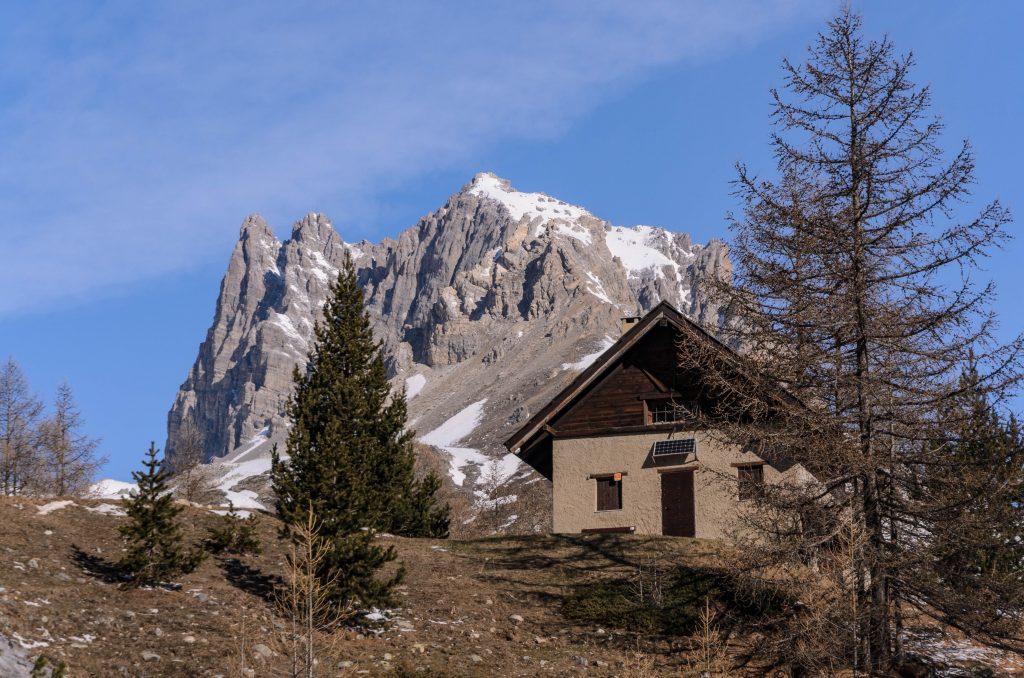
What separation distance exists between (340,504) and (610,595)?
607 cm

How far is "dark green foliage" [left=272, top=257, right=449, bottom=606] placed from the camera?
55.5 feet

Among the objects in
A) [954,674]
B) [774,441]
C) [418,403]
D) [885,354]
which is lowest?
[954,674]

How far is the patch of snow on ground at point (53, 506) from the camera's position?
21.9 metres

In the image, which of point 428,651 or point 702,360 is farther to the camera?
point 702,360

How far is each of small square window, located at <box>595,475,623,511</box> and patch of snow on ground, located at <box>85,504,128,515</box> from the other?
12.5 m

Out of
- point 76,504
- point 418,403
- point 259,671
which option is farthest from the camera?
point 418,403

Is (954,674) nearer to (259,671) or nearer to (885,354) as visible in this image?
(885,354)

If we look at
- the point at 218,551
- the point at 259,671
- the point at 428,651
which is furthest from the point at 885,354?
the point at 218,551

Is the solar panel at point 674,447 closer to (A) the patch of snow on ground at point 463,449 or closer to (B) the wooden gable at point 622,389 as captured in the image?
(B) the wooden gable at point 622,389

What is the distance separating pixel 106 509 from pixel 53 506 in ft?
4.04

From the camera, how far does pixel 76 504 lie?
23188mm

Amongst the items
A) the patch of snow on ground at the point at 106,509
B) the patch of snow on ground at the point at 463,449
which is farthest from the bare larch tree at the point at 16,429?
the patch of snow on ground at the point at 463,449

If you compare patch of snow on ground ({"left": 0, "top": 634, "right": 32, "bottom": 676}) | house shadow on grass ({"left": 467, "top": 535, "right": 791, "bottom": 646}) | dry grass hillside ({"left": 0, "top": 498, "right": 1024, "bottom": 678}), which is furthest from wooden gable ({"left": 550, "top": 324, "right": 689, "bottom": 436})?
patch of snow on ground ({"left": 0, "top": 634, "right": 32, "bottom": 676})

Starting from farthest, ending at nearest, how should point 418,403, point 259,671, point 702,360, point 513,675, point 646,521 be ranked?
point 418,403, point 646,521, point 702,360, point 513,675, point 259,671
